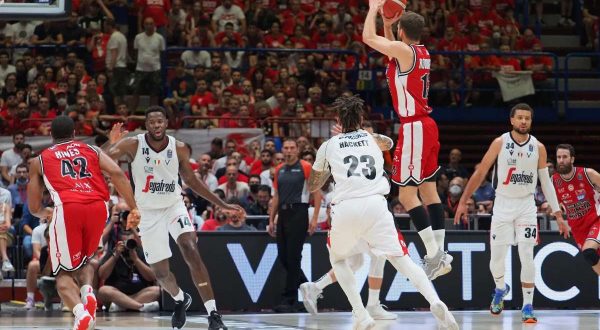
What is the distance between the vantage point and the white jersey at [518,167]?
46.0 feet

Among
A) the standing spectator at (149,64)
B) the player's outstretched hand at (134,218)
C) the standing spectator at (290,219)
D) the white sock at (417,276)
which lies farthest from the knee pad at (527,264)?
the standing spectator at (149,64)

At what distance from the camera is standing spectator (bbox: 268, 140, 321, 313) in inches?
626

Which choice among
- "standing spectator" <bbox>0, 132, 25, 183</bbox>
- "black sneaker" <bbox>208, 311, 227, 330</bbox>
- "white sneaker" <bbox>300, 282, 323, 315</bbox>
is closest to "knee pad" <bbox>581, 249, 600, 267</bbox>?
"white sneaker" <bbox>300, 282, 323, 315</bbox>

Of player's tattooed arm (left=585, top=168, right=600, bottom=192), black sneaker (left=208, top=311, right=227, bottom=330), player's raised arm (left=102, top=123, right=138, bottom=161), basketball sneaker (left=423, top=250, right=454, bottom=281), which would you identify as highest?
player's raised arm (left=102, top=123, right=138, bottom=161)

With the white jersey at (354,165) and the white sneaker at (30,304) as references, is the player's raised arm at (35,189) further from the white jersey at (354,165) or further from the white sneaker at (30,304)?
the white sneaker at (30,304)

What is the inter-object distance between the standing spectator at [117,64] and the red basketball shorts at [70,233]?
10.8m

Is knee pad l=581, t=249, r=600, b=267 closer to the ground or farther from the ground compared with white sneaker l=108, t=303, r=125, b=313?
farther from the ground

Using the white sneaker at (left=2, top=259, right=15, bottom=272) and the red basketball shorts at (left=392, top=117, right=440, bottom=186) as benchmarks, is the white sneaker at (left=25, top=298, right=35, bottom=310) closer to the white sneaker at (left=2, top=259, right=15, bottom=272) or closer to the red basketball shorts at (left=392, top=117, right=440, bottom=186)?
the white sneaker at (left=2, top=259, right=15, bottom=272)

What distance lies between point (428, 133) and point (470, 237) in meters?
5.23

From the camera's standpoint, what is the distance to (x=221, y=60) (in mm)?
22312

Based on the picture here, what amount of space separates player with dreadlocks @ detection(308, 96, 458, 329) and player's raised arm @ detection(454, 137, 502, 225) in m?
2.96

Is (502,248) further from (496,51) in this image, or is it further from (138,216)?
(496,51)

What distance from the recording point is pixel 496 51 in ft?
76.6

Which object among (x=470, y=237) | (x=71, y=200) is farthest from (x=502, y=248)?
(x=71, y=200)
